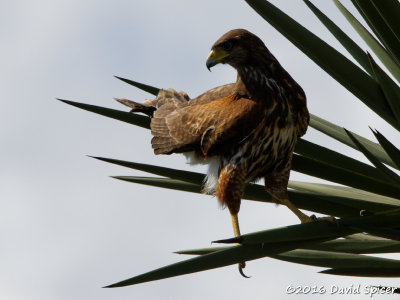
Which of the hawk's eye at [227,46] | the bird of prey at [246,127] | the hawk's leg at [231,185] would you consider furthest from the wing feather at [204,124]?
the hawk's eye at [227,46]

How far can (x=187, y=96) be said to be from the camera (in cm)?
544

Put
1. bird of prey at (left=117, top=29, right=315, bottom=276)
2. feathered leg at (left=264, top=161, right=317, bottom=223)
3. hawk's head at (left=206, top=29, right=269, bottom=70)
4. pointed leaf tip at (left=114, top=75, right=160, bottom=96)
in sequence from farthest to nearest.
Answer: pointed leaf tip at (left=114, top=75, right=160, bottom=96), hawk's head at (left=206, top=29, right=269, bottom=70), feathered leg at (left=264, top=161, right=317, bottom=223), bird of prey at (left=117, top=29, right=315, bottom=276)

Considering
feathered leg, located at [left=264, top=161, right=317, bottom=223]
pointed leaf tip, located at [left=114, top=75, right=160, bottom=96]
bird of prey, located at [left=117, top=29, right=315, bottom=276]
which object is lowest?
feathered leg, located at [left=264, top=161, right=317, bottom=223]

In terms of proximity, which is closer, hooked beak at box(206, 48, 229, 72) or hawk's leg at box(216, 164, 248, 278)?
hawk's leg at box(216, 164, 248, 278)

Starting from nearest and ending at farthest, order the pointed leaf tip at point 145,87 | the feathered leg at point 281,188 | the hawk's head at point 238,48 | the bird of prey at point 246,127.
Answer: the bird of prey at point 246,127, the feathered leg at point 281,188, the hawk's head at point 238,48, the pointed leaf tip at point 145,87

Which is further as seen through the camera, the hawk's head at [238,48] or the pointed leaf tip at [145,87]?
the pointed leaf tip at [145,87]

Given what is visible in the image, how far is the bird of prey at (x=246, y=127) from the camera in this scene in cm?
416

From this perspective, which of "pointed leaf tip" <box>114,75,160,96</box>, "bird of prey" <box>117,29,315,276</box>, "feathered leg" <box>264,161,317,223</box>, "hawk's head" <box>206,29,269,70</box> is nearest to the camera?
"bird of prey" <box>117,29,315,276</box>

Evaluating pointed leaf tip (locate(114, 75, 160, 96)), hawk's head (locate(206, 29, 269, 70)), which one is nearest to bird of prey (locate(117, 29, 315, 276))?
hawk's head (locate(206, 29, 269, 70))

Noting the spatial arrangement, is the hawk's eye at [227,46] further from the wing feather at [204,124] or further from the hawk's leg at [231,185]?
the hawk's leg at [231,185]

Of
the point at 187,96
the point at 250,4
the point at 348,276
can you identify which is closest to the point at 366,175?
the point at 348,276

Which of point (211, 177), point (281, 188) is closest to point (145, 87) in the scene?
point (211, 177)

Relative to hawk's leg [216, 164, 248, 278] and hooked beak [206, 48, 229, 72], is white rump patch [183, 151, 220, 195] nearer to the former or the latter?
hawk's leg [216, 164, 248, 278]

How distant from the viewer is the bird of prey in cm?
416
